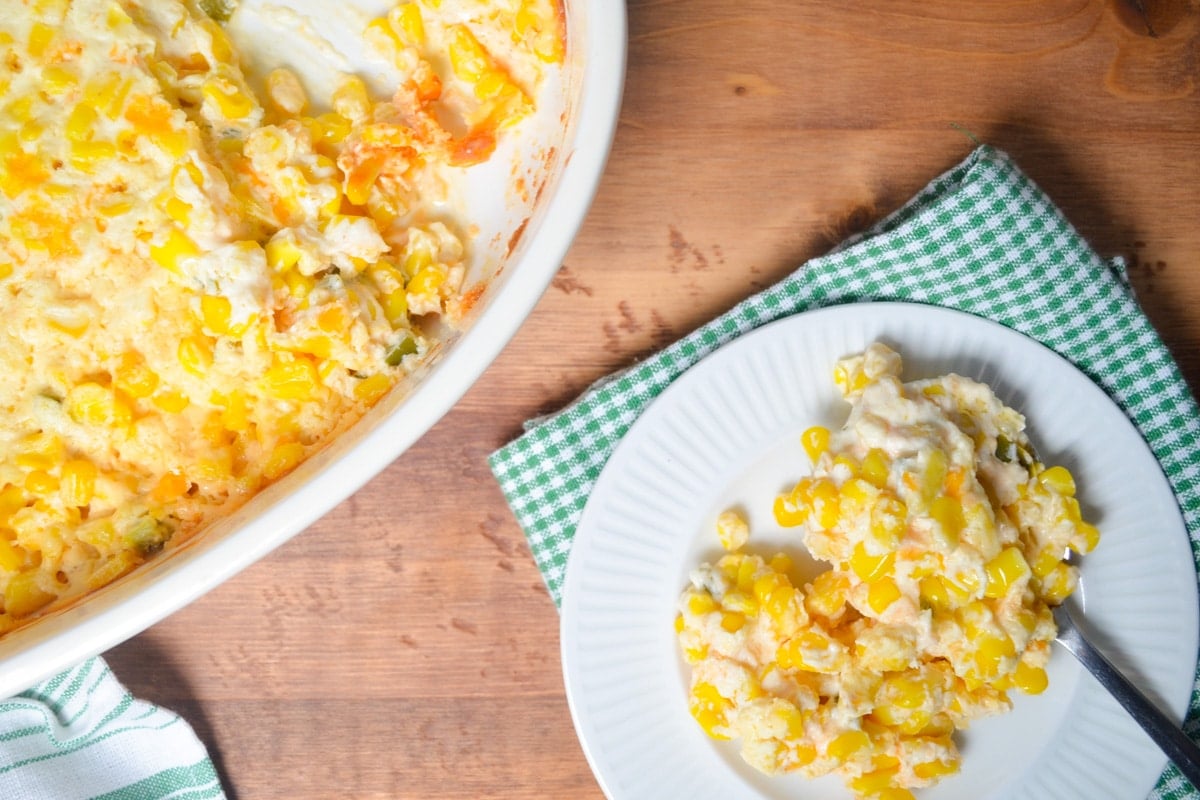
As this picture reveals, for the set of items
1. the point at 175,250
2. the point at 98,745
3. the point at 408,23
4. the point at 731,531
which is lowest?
the point at 98,745

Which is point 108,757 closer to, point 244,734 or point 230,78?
point 244,734

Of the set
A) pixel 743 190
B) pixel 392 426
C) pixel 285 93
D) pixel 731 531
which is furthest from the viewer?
pixel 743 190

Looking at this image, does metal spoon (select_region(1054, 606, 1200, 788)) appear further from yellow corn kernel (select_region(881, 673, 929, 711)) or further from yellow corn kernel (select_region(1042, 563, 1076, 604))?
yellow corn kernel (select_region(881, 673, 929, 711))

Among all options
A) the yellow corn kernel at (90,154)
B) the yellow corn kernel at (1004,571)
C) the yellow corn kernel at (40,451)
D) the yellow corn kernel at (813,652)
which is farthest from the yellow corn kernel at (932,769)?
the yellow corn kernel at (90,154)

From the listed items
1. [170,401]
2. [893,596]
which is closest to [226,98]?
[170,401]

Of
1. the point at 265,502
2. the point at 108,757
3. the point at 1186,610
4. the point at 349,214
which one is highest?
the point at 349,214

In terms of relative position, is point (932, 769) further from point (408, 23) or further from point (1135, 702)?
point (408, 23)

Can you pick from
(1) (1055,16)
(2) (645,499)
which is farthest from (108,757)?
(1) (1055,16)
